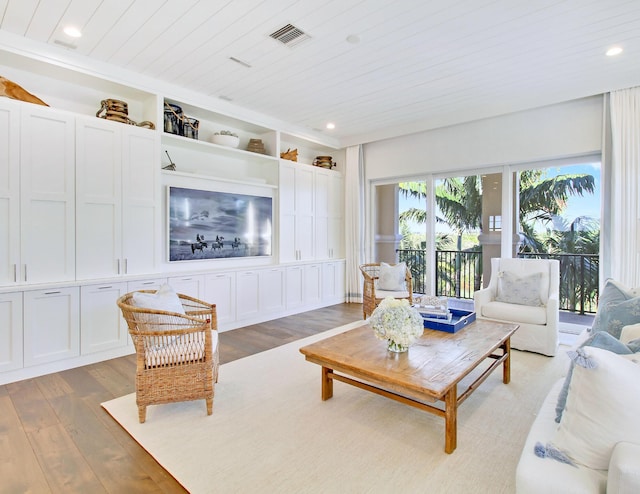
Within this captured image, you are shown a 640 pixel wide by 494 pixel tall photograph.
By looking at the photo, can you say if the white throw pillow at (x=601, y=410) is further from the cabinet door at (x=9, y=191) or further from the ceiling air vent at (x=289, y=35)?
the cabinet door at (x=9, y=191)

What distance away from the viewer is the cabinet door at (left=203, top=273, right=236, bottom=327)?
4395 mm

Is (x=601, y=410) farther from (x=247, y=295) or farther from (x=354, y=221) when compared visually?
(x=354, y=221)

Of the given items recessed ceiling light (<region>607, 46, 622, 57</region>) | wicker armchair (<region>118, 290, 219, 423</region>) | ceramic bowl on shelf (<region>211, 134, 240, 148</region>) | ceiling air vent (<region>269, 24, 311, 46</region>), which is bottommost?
wicker armchair (<region>118, 290, 219, 423</region>)

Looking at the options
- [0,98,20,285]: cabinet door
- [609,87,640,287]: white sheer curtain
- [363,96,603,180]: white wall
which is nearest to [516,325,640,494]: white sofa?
[609,87,640,287]: white sheer curtain

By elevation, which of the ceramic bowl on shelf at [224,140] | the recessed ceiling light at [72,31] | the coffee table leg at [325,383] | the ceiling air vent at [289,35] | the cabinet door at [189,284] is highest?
the ceiling air vent at [289,35]

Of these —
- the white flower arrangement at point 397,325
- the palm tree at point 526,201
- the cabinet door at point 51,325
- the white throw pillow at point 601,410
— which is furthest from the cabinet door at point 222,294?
the white throw pillow at point 601,410

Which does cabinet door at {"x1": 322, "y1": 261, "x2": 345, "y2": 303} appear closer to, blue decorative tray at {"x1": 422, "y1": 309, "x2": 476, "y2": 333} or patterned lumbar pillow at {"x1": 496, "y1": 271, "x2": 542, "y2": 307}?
patterned lumbar pillow at {"x1": 496, "y1": 271, "x2": 542, "y2": 307}

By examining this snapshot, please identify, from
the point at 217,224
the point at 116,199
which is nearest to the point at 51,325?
the point at 116,199

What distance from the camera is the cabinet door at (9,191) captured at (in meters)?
3.03

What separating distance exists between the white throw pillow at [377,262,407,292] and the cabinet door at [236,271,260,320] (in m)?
1.77

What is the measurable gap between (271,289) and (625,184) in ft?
14.7

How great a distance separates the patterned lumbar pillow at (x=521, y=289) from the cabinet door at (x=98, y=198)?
4.23 meters

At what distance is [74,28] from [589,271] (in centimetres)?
601

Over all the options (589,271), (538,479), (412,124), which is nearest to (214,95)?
(412,124)
